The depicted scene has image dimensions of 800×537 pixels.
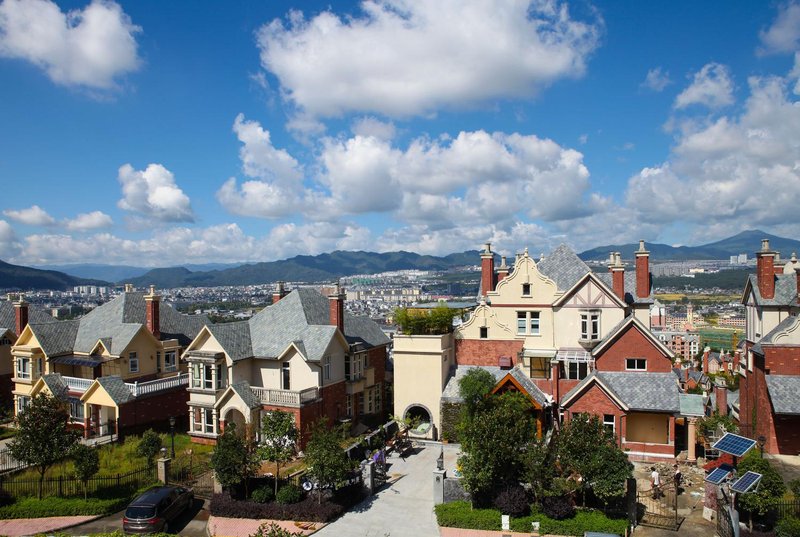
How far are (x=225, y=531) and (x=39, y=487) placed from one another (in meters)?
9.86

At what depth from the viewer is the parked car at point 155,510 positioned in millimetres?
21844

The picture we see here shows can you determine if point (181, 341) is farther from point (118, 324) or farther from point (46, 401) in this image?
point (46, 401)

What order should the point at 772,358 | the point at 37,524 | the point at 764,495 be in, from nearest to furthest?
1. the point at 764,495
2. the point at 37,524
3. the point at 772,358

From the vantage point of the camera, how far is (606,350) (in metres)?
34.0

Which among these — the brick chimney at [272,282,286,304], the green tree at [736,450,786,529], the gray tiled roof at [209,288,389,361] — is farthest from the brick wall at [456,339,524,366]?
the green tree at [736,450,786,529]

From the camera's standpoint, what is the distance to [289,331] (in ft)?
120

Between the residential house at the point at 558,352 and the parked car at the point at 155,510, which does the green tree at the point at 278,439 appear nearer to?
the parked car at the point at 155,510

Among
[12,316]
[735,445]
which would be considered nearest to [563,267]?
[735,445]

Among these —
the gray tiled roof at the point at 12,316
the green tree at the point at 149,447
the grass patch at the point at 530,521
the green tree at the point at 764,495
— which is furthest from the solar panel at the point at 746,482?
the gray tiled roof at the point at 12,316

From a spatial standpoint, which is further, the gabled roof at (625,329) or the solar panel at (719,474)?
the gabled roof at (625,329)

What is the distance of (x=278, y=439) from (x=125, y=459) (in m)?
10.3

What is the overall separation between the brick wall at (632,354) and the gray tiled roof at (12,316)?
1693 inches

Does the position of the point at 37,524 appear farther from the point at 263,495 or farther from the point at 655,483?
the point at 655,483

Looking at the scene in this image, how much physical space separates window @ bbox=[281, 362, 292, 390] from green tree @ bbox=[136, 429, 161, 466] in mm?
8047
